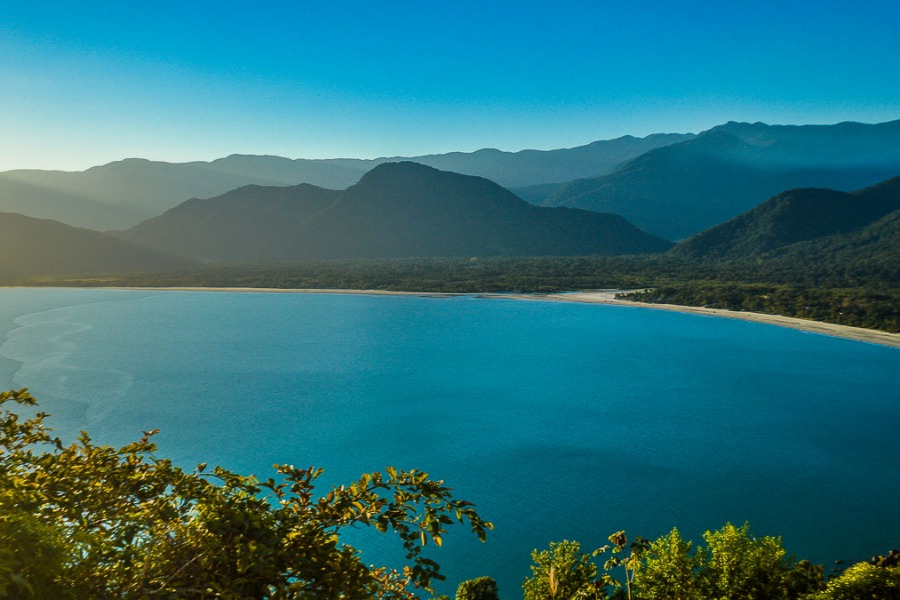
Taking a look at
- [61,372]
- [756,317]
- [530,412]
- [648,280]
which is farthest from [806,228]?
[61,372]

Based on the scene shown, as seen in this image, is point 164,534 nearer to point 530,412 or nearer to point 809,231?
point 530,412

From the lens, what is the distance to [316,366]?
6097 cm

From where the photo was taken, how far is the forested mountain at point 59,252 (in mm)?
155000

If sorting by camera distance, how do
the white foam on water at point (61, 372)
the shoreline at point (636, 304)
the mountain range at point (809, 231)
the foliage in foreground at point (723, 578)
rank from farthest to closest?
the mountain range at point (809, 231), the shoreline at point (636, 304), the white foam on water at point (61, 372), the foliage in foreground at point (723, 578)

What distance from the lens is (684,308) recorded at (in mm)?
96062

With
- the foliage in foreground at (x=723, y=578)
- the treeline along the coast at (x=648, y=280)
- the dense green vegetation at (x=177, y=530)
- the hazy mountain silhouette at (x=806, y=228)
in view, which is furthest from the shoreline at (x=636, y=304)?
the dense green vegetation at (x=177, y=530)

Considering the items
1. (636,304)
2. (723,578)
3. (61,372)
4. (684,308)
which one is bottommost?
(61,372)

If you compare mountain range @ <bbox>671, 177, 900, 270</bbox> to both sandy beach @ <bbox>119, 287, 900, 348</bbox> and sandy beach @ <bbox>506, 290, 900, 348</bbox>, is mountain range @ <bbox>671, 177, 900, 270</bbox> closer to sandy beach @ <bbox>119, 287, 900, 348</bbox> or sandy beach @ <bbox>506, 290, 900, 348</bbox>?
sandy beach @ <bbox>506, 290, 900, 348</bbox>

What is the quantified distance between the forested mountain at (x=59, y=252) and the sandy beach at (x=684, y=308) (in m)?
52.2

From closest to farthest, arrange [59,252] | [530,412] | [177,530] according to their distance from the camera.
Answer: [177,530] → [530,412] → [59,252]

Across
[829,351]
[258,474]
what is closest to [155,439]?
[258,474]

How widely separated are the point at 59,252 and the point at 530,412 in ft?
548

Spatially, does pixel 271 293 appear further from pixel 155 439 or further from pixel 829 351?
pixel 829 351

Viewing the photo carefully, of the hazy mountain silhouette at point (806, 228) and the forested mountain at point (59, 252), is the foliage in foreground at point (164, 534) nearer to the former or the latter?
the hazy mountain silhouette at point (806, 228)
